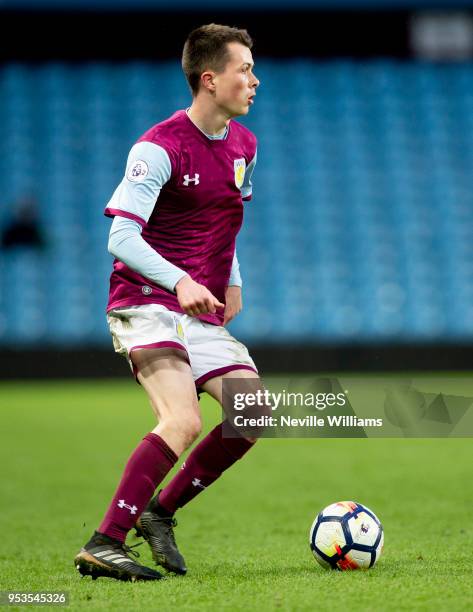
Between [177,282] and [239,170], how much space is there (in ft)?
2.48

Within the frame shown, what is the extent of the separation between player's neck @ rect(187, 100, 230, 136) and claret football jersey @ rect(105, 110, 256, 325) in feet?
0.07

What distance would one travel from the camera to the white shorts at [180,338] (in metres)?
3.88

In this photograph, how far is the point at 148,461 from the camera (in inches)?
145

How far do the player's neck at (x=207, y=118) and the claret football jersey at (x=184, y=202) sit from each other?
Result: 0.07 feet

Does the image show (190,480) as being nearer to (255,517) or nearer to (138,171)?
(138,171)

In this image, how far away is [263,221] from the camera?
1608 cm

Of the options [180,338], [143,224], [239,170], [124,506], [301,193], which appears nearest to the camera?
[124,506]

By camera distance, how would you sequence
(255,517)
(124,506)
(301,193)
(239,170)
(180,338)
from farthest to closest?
(301,193) → (255,517) → (239,170) → (180,338) → (124,506)

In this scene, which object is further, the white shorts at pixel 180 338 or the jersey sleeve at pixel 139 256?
the white shorts at pixel 180 338

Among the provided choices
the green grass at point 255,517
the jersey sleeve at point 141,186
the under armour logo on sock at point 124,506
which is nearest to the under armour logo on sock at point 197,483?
the green grass at point 255,517

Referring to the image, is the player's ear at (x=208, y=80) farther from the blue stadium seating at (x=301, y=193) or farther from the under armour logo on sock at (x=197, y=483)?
the blue stadium seating at (x=301, y=193)

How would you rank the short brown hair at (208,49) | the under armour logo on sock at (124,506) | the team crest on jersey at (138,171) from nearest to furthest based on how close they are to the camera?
the under armour logo on sock at (124,506) < the team crest on jersey at (138,171) < the short brown hair at (208,49)

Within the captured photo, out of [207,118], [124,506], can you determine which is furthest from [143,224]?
[124,506]

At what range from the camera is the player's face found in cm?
404
